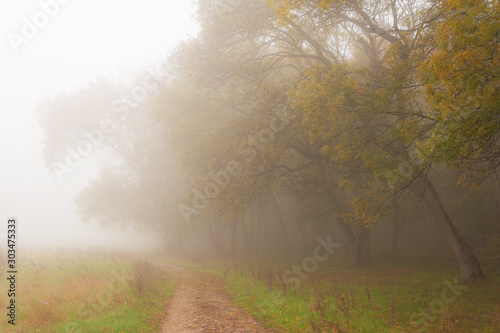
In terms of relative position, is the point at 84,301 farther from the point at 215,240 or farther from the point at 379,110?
the point at 215,240

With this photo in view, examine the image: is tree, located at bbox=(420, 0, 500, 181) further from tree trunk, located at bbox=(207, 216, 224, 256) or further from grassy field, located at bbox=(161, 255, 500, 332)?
tree trunk, located at bbox=(207, 216, 224, 256)

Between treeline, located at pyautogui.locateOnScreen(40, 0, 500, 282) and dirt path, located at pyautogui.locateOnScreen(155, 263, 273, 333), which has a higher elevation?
treeline, located at pyautogui.locateOnScreen(40, 0, 500, 282)

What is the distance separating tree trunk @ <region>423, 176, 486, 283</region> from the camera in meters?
10.8

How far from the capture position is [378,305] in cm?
891

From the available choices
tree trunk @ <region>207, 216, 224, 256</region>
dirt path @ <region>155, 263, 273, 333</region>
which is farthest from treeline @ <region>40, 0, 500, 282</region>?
tree trunk @ <region>207, 216, 224, 256</region>

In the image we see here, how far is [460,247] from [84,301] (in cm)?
1338

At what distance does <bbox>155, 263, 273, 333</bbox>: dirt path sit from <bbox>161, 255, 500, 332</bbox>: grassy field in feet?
1.75

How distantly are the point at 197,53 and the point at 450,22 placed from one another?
10.8 metres

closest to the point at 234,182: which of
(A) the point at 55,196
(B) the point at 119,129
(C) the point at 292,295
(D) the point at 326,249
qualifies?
(C) the point at 292,295

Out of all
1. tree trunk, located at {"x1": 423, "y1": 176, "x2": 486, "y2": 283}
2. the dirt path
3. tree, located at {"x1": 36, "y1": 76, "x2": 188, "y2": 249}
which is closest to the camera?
A: the dirt path

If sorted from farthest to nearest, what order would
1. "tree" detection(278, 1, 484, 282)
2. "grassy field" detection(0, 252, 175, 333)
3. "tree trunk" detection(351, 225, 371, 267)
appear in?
"tree trunk" detection(351, 225, 371, 267) → "tree" detection(278, 1, 484, 282) → "grassy field" detection(0, 252, 175, 333)

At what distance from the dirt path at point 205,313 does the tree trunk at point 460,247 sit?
825cm

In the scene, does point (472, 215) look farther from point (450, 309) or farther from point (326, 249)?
point (450, 309)

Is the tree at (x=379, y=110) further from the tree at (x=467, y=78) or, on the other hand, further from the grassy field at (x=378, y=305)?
the tree at (x=467, y=78)
